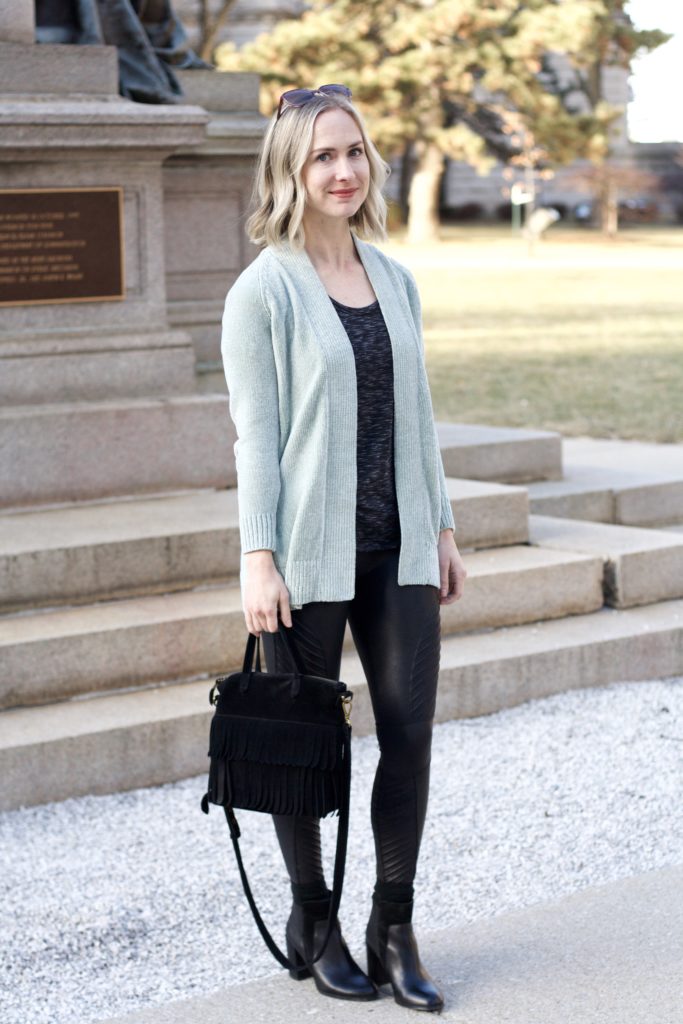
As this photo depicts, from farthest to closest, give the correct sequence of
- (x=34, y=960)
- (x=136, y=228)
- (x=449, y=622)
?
(x=136, y=228)
(x=449, y=622)
(x=34, y=960)

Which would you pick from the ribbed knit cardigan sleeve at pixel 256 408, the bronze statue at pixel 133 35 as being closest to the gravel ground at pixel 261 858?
the ribbed knit cardigan sleeve at pixel 256 408

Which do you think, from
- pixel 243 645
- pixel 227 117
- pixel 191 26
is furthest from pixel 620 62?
pixel 243 645

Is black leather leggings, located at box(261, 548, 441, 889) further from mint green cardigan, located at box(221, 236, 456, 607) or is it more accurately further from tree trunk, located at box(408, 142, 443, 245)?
tree trunk, located at box(408, 142, 443, 245)

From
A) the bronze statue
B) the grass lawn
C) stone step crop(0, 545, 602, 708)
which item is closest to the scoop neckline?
stone step crop(0, 545, 602, 708)

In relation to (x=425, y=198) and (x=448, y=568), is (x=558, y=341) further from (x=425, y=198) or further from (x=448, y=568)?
(x=425, y=198)

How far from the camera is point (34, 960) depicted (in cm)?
412

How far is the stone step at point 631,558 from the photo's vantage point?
22.9 feet

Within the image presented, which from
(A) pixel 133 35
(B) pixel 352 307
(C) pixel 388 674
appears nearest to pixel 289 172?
(B) pixel 352 307

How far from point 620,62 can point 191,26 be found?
16222mm

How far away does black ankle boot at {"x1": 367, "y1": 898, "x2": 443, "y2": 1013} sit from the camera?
11.9 feet

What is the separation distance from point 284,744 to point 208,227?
5.04 metres

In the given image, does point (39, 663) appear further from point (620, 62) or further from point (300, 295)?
point (620, 62)

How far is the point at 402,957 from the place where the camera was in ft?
12.1

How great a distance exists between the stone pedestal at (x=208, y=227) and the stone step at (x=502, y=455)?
4.16ft
